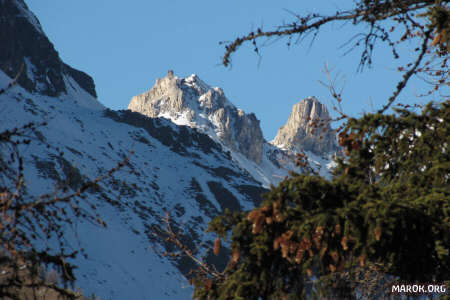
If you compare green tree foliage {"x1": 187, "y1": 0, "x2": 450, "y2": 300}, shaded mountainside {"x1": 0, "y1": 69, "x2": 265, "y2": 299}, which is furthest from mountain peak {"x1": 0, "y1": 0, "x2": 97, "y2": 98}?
green tree foliage {"x1": 187, "y1": 0, "x2": 450, "y2": 300}

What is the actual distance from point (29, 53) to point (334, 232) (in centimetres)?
14974

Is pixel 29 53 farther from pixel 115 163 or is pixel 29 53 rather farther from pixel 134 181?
Answer: pixel 134 181

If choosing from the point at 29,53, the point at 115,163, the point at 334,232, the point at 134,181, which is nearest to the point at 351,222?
the point at 334,232

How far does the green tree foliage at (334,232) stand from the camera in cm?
470

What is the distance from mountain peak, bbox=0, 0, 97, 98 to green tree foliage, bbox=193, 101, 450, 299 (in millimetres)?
129615

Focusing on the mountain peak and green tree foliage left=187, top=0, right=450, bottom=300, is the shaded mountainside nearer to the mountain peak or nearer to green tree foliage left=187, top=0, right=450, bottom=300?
the mountain peak

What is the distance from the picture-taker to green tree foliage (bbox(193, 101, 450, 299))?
4703mm

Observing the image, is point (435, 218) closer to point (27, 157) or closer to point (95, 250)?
point (95, 250)

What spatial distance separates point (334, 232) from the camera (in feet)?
15.7

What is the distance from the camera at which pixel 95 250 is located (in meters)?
66.9

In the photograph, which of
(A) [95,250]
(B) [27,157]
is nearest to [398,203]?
(A) [95,250]

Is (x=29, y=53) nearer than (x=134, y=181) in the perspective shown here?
No

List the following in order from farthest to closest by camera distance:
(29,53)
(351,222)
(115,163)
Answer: (29,53) → (115,163) → (351,222)

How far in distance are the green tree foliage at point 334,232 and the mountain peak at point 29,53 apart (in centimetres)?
12961
